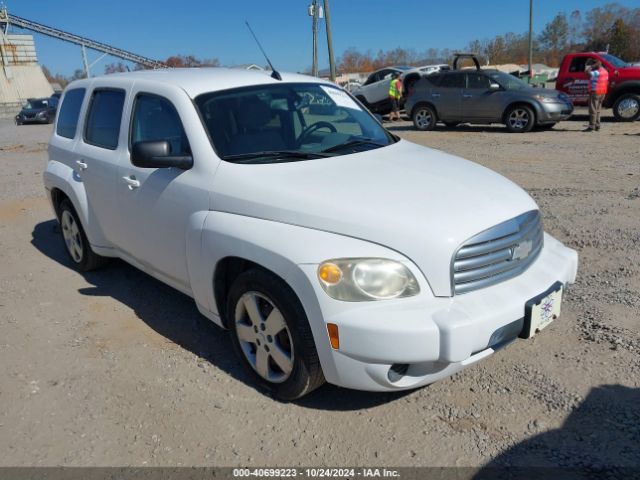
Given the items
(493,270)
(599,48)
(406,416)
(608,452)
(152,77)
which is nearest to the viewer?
(608,452)

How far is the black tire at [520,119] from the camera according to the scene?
1400 centimetres

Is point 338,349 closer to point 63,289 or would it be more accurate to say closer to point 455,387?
point 455,387

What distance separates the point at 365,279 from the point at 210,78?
210 centimetres

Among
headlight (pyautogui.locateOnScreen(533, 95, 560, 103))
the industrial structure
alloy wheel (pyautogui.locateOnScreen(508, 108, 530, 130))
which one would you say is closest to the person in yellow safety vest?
alloy wheel (pyautogui.locateOnScreen(508, 108, 530, 130))

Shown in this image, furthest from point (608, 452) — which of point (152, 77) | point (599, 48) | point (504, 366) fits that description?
point (599, 48)

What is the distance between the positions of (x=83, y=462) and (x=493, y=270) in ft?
7.52

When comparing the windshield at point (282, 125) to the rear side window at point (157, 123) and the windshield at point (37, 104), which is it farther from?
the windshield at point (37, 104)

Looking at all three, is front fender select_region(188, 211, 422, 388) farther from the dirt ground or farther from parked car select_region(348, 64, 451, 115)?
parked car select_region(348, 64, 451, 115)

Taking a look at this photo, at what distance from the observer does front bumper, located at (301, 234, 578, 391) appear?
8.28 ft

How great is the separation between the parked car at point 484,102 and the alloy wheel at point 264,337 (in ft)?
41.7

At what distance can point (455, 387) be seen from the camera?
3.20 m

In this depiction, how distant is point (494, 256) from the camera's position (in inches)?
110

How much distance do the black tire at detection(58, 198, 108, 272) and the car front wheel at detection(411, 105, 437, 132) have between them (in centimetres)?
1261

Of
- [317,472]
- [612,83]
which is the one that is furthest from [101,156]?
[612,83]
